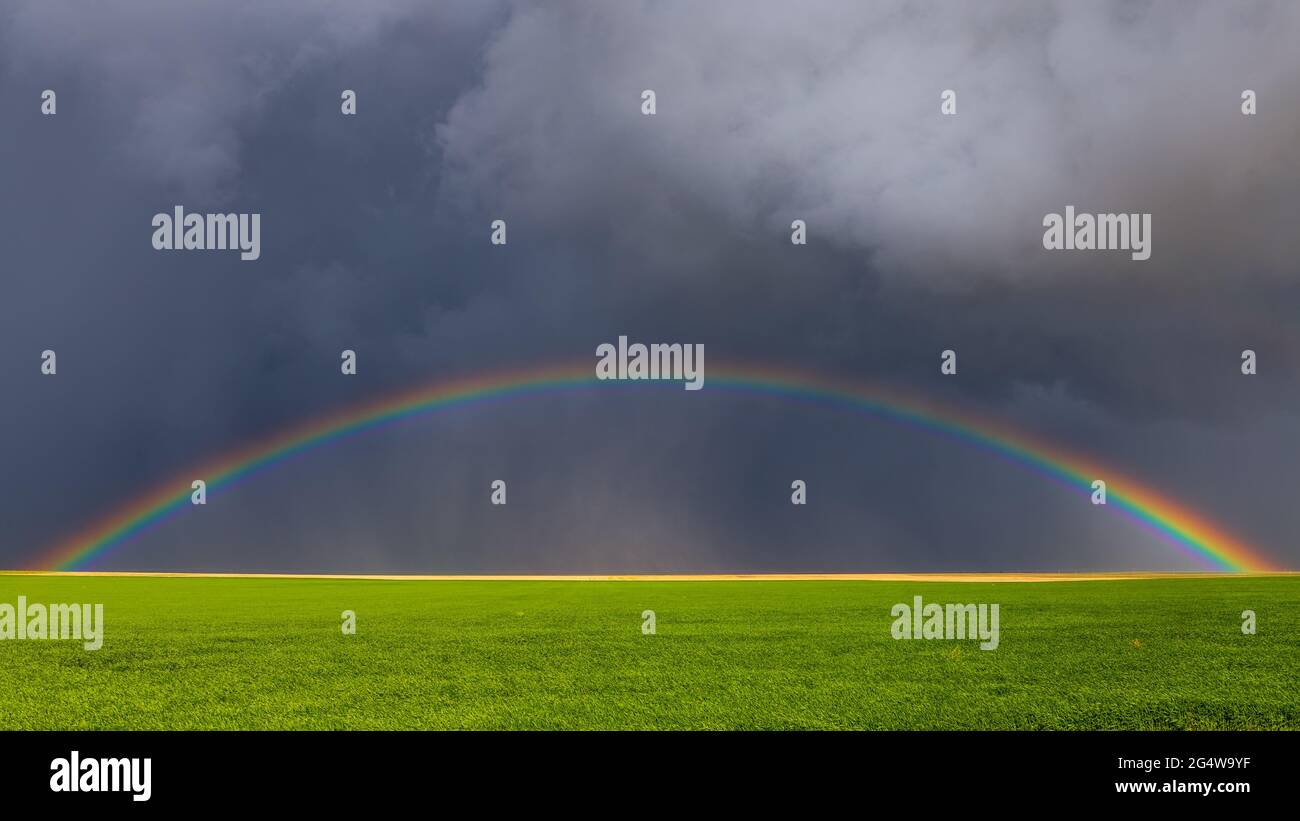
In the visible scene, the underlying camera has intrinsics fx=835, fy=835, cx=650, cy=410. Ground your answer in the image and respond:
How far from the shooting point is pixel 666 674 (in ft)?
49.8

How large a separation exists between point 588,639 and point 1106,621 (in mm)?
14761

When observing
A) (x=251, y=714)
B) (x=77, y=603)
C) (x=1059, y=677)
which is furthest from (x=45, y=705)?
(x=77, y=603)

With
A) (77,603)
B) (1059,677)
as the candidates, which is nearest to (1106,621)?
(1059,677)

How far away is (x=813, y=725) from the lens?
11484mm

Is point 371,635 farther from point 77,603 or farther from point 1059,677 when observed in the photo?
point 77,603

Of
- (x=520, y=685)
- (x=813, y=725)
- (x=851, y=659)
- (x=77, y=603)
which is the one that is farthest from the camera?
(x=77, y=603)

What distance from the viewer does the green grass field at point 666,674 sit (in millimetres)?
11977

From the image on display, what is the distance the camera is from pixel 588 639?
2050cm

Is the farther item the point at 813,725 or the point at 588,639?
the point at 588,639

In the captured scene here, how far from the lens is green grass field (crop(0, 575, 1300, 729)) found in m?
12.0
